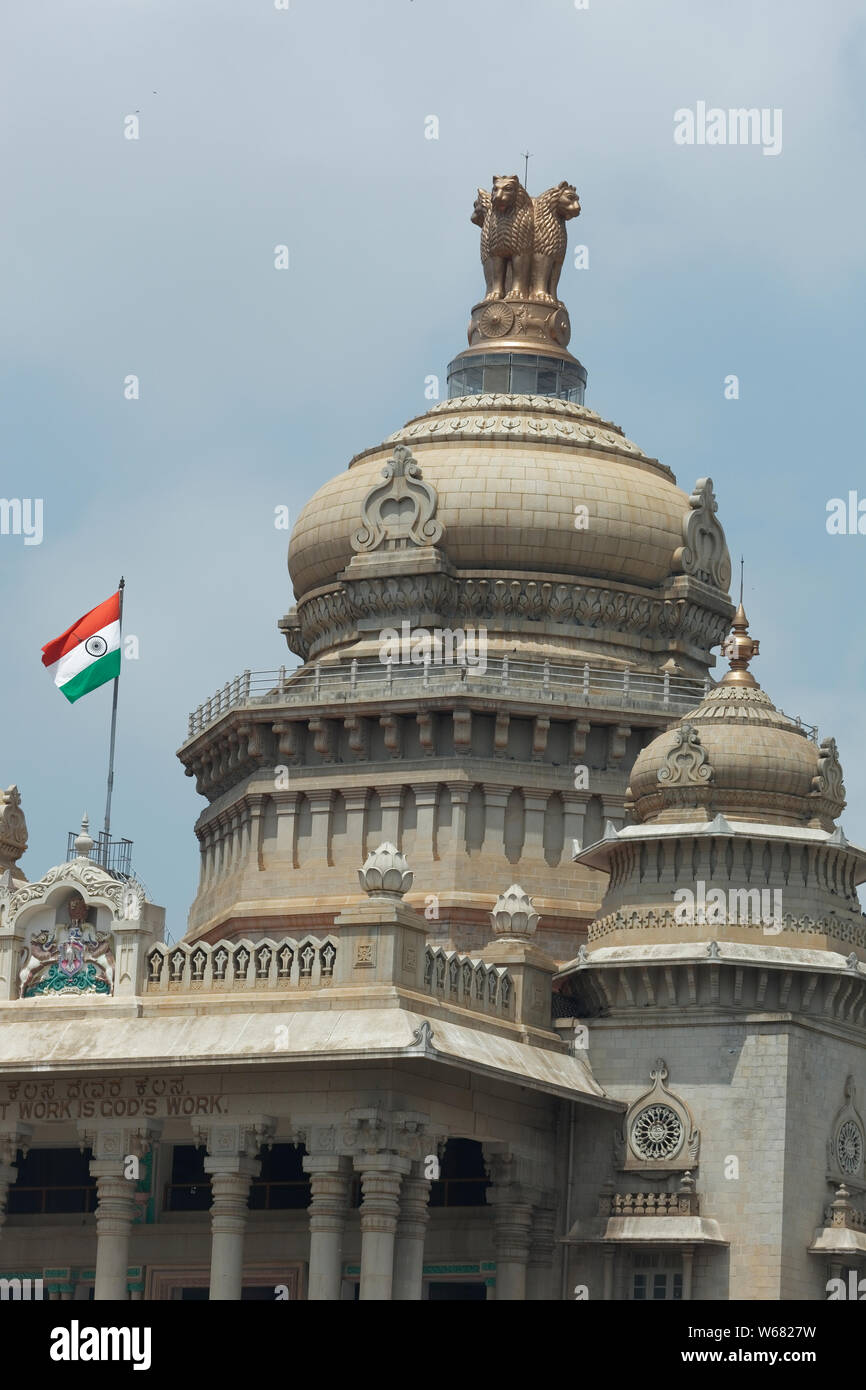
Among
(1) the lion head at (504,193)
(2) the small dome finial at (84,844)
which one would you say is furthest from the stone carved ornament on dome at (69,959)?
(1) the lion head at (504,193)

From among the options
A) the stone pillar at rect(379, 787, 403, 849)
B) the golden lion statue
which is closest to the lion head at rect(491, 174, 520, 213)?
the golden lion statue

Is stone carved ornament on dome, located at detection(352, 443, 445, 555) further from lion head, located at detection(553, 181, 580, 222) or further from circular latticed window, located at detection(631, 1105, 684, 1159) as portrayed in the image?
circular latticed window, located at detection(631, 1105, 684, 1159)

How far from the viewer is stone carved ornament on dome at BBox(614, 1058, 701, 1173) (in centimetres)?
6381

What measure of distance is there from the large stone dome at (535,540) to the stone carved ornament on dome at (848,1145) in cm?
1608

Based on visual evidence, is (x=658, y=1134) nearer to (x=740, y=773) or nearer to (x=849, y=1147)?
(x=849, y=1147)

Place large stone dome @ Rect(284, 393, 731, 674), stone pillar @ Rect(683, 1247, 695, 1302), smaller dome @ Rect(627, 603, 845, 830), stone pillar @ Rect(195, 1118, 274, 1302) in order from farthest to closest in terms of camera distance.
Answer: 1. large stone dome @ Rect(284, 393, 731, 674)
2. smaller dome @ Rect(627, 603, 845, 830)
3. stone pillar @ Rect(683, 1247, 695, 1302)
4. stone pillar @ Rect(195, 1118, 274, 1302)

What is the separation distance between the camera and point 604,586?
7838 centimetres

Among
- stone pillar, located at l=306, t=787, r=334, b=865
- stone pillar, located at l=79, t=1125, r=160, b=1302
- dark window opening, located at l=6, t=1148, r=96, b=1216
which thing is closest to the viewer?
stone pillar, located at l=79, t=1125, r=160, b=1302

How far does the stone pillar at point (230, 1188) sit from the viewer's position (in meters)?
60.8

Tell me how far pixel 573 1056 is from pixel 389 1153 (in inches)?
268

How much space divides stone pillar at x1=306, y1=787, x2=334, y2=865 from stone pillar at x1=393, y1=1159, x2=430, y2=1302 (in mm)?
15414

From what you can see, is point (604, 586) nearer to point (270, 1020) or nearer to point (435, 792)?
point (435, 792)

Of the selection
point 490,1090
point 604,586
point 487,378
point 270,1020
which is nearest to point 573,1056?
point 490,1090

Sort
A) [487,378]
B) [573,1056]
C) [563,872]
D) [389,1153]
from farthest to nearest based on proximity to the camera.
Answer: [487,378], [563,872], [573,1056], [389,1153]
